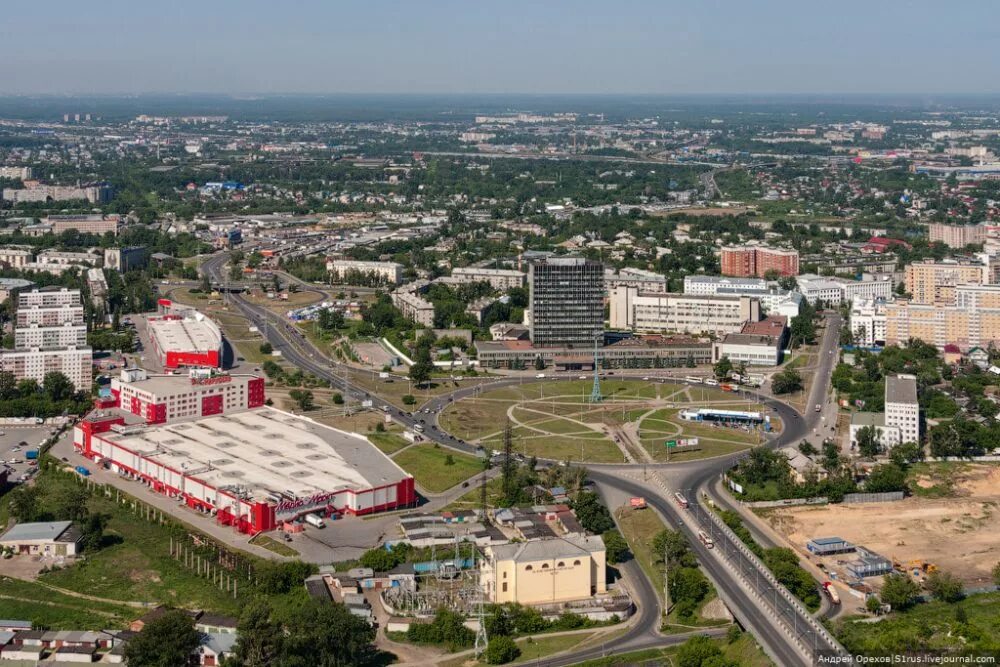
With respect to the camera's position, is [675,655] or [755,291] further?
[755,291]

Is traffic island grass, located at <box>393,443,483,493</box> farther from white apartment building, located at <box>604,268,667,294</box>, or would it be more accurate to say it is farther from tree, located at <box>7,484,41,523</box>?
white apartment building, located at <box>604,268,667,294</box>

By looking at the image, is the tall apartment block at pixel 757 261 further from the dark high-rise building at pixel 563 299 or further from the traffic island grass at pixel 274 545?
the traffic island grass at pixel 274 545

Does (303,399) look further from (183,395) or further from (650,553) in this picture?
(650,553)

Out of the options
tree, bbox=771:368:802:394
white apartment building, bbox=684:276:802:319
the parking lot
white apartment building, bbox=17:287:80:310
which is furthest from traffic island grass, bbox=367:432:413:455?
white apartment building, bbox=684:276:802:319

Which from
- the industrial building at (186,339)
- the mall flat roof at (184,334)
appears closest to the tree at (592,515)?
the industrial building at (186,339)

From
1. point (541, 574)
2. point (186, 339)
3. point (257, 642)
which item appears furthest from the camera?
point (186, 339)

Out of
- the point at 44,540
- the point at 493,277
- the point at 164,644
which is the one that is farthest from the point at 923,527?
the point at 493,277
